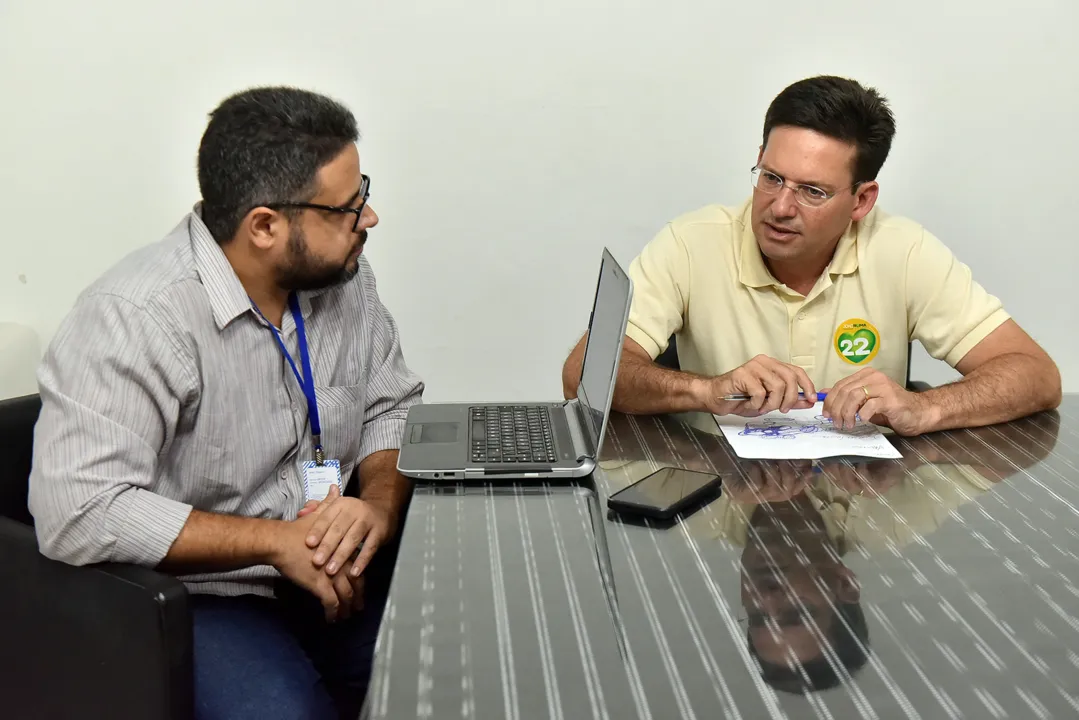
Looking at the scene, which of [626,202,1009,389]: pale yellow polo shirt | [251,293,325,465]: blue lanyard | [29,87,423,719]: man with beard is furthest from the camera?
[626,202,1009,389]: pale yellow polo shirt

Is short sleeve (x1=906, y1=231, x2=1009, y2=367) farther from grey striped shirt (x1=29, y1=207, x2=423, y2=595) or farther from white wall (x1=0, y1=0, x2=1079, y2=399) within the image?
grey striped shirt (x1=29, y1=207, x2=423, y2=595)

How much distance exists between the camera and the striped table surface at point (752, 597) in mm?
950

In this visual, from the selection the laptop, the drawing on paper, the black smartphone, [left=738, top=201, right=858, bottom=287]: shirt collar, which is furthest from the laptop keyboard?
[left=738, top=201, right=858, bottom=287]: shirt collar

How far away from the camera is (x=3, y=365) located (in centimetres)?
274

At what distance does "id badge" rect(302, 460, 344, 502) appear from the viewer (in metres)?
1.72

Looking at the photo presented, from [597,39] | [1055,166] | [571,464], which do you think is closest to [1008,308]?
[1055,166]

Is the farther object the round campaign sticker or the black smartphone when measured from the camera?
the round campaign sticker

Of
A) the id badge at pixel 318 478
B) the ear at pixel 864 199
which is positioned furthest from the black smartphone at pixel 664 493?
the ear at pixel 864 199

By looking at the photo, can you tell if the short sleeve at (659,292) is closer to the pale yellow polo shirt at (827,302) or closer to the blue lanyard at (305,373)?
the pale yellow polo shirt at (827,302)

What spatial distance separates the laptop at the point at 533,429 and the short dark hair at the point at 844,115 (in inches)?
22.5

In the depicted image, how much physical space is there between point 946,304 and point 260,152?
4.56 feet

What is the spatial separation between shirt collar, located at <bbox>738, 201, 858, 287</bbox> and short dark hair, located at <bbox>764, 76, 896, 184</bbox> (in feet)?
0.44

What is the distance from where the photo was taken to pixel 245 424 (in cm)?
162

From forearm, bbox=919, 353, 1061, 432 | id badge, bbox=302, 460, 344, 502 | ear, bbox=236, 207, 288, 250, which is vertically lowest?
id badge, bbox=302, 460, 344, 502
